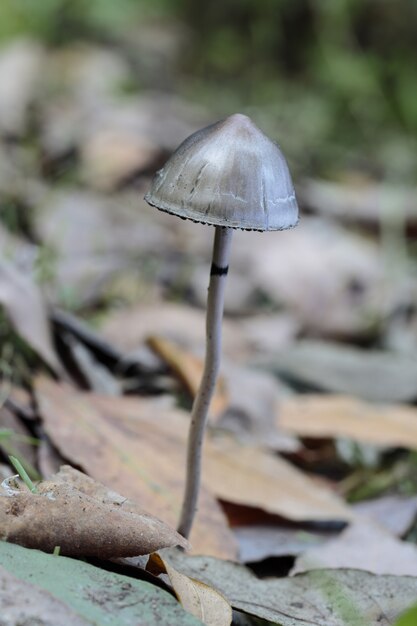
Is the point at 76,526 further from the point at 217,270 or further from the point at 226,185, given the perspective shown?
the point at 226,185

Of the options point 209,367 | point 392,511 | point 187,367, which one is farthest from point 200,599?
point 187,367

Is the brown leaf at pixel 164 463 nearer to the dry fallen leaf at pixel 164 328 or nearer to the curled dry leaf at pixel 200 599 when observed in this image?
the curled dry leaf at pixel 200 599

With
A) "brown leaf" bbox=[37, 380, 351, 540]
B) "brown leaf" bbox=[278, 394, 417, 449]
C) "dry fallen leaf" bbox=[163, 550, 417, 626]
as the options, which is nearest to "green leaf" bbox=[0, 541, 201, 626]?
"dry fallen leaf" bbox=[163, 550, 417, 626]

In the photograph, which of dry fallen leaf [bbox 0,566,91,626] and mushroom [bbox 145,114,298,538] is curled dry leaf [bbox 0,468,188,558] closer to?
dry fallen leaf [bbox 0,566,91,626]

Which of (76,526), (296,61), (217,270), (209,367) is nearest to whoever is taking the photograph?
(76,526)

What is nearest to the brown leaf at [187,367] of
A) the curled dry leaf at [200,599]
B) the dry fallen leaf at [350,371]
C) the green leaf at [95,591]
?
the dry fallen leaf at [350,371]

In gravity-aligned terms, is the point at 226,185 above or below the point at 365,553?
above

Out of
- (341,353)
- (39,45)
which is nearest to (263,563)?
(341,353)
